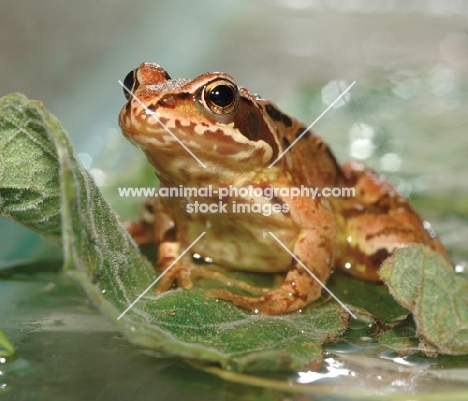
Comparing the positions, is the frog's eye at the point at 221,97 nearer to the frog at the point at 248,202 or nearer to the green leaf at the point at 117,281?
the frog at the point at 248,202

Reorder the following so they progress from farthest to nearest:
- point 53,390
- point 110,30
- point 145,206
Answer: point 110,30, point 145,206, point 53,390

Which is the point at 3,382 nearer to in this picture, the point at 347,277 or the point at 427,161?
the point at 347,277

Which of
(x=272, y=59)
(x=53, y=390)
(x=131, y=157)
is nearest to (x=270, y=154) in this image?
(x=53, y=390)

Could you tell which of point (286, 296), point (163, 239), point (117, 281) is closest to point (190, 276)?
point (163, 239)

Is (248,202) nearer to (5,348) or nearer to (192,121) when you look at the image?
(192,121)

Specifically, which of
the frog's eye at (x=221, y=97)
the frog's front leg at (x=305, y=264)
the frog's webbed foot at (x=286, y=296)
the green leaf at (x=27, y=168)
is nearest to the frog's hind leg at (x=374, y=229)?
the frog's front leg at (x=305, y=264)

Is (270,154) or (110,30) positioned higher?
(110,30)

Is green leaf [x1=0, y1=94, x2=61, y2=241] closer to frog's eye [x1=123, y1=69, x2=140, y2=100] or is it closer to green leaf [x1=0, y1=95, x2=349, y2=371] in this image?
green leaf [x1=0, y1=95, x2=349, y2=371]
